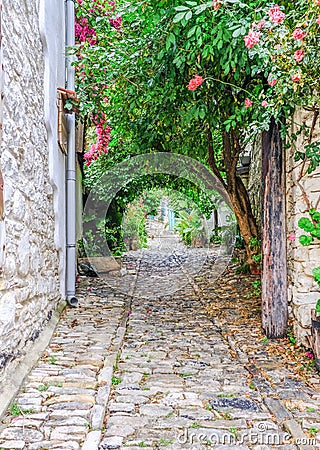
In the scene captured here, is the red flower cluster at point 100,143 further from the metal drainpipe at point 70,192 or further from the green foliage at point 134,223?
the green foliage at point 134,223

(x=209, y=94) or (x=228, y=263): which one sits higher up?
(x=209, y=94)

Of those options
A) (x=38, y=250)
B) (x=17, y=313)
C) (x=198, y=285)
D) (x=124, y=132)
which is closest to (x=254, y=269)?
(x=198, y=285)

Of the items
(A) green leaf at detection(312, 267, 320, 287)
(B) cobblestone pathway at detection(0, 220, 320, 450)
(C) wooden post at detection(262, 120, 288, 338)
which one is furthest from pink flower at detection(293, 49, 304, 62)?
(B) cobblestone pathway at detection(0, 220, 320, 450)

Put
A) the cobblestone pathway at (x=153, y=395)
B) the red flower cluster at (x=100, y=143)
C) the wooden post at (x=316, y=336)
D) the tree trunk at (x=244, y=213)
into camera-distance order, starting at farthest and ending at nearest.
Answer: the red flower cluster at (x=100, y=143), the tree trunk at (x=244, y=213), the wooden post at (x=316, y=336), the cobblestone pathway at (x=153, y=395)

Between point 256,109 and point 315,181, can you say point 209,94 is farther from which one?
point 315,181

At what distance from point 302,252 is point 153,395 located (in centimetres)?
165

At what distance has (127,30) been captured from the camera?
17.6 feet

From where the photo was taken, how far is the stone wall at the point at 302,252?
3500 millimetres

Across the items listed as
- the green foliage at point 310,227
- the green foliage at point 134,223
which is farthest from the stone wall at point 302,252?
the green foliage at point 134,223

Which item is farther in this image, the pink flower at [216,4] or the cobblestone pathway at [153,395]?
the pink flower at [216,4]

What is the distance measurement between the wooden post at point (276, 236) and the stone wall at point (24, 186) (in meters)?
1.92

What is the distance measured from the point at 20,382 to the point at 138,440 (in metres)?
0.93

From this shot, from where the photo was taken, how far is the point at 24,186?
10.2ft

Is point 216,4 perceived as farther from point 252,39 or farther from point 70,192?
point 70,192
